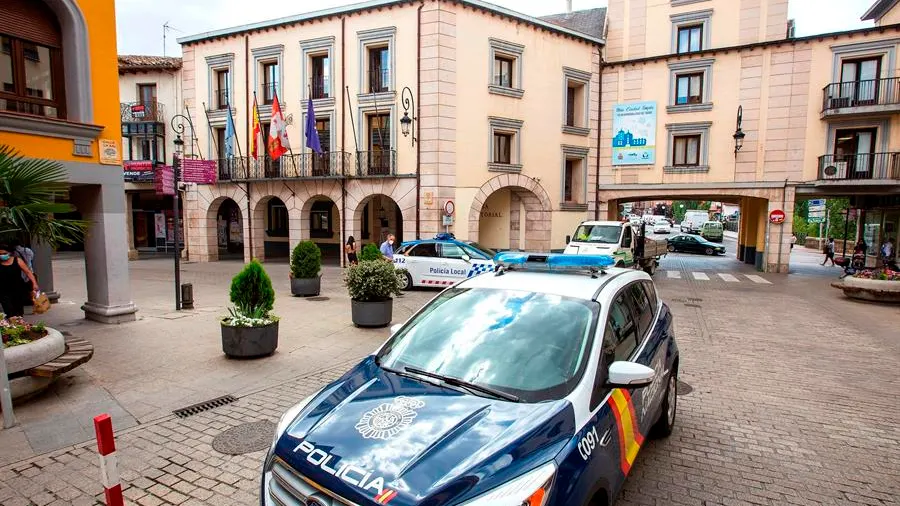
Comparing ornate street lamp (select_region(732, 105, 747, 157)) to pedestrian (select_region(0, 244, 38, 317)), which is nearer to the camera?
pedestrian (select_region(0, 244, 38, 317))

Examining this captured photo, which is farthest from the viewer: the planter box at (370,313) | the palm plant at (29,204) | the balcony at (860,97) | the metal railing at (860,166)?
the metal railing at (860,166)

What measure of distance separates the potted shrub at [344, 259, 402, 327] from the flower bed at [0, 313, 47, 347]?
15.4ft

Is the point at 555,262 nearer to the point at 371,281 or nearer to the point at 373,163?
the point at 371,281

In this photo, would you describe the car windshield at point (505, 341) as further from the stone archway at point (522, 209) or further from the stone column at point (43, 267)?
the stone archway at point (522, 209)

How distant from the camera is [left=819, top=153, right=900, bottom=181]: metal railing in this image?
19.8m

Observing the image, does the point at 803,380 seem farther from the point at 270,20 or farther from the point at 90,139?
the point at 270,20

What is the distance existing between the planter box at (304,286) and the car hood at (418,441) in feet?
34.7

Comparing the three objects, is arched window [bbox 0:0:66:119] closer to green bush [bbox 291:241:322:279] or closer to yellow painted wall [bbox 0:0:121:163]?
yellow painted wall [bbox 0:0:121:163]

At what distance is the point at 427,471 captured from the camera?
7.55ft

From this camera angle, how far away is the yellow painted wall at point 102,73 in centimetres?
857

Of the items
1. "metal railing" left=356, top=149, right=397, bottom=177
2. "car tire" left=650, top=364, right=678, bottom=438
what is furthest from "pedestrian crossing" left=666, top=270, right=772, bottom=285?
"car tire" left=650, top=364, right=678, bottom=438

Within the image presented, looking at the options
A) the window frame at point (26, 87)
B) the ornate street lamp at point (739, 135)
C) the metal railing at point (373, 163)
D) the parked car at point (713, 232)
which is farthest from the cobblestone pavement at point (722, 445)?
the parked car at point (713, 232)

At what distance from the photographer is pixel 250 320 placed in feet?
23.7

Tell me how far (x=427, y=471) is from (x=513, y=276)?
7.14 feet
